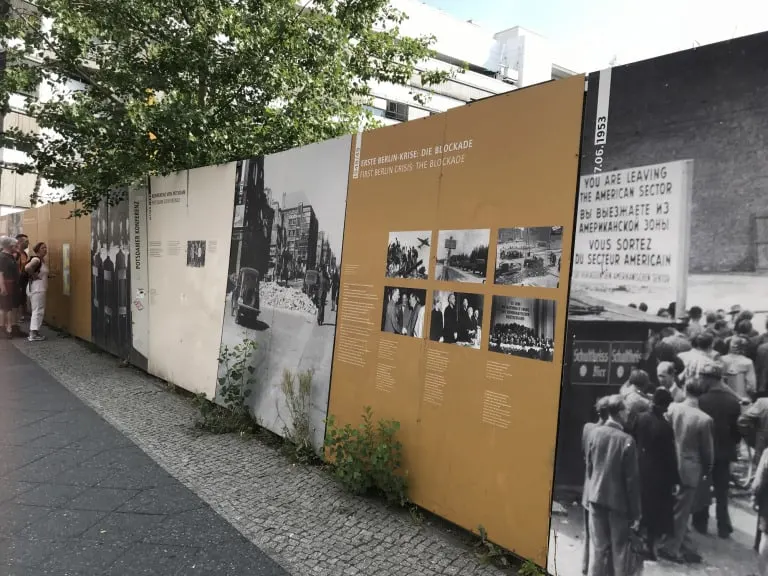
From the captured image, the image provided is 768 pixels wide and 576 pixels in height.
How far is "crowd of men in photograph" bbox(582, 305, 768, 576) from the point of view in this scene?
2234 mm

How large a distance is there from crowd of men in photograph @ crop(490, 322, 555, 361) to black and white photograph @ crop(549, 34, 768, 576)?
0.14 metres

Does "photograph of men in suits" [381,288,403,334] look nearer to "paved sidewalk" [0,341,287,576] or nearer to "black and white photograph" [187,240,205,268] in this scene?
"paved sidewalk" [0,341,287,576]

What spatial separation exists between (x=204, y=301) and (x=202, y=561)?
3630 millimetres

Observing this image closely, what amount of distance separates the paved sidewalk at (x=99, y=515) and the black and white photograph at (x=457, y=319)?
5.39 ft

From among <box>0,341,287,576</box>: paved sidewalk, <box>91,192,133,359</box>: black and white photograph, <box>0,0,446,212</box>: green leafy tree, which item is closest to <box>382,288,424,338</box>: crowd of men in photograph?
<box>0,341,287,576</box>: paved sidewalk

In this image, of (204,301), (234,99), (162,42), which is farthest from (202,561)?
(162,42)

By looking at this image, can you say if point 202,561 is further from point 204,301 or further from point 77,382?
point 77,382

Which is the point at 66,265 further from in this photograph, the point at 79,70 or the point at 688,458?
the point at 688,458

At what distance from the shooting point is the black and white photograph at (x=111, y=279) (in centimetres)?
844

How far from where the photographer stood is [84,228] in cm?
1038

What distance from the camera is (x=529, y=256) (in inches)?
121

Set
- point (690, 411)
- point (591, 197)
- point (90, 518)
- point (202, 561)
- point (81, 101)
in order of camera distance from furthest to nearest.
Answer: point (81, 101), point (90, 518), point (202, 561), point (591, 197), point (690, 411)

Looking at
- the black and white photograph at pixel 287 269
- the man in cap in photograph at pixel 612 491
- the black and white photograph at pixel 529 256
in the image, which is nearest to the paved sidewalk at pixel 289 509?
the black and white photograph at pixel 287 269

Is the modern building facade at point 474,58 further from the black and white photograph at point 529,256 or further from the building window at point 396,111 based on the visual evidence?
the black and white photograph at point 529,256
